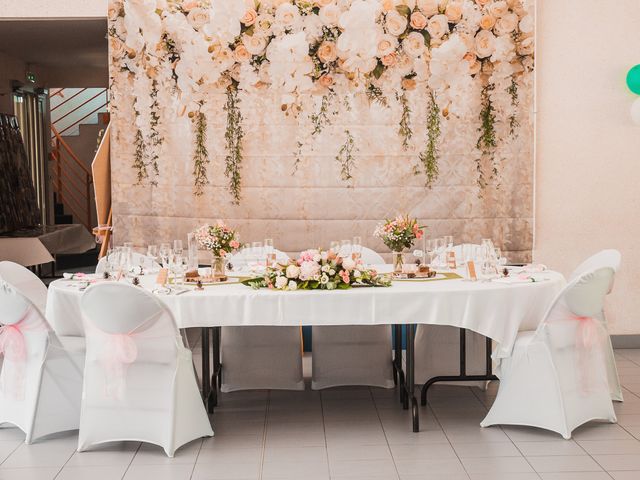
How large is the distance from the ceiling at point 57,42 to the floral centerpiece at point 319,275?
2.99 meters

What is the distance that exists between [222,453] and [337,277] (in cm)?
102

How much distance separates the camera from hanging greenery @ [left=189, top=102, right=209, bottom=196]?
621cm

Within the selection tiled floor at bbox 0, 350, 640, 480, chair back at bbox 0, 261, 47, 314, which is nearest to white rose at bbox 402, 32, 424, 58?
tiled floor at bbox 0, 350, 640, 480

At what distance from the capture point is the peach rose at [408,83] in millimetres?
6121

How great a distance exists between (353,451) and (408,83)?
3005 mm

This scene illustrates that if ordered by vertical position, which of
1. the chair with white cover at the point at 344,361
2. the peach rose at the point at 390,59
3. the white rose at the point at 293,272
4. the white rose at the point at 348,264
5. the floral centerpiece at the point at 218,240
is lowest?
the chair with white cover at the point at 344,361

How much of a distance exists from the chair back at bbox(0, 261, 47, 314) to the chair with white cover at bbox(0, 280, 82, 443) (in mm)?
643

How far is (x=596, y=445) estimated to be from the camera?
407cm

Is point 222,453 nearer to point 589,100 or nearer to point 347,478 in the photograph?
point 347,478

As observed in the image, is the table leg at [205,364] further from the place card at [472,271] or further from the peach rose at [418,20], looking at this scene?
the peach rose at [418,20]

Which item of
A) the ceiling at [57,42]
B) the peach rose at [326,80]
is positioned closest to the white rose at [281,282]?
the peach rose at [326,80]

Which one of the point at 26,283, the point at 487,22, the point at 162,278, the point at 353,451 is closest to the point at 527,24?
the point at 487,22

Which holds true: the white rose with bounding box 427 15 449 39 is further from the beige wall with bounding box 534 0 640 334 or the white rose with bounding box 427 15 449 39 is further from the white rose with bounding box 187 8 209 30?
the white rose with bounding box 187 8 209 30

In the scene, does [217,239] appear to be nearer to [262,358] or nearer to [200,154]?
[262,358]
